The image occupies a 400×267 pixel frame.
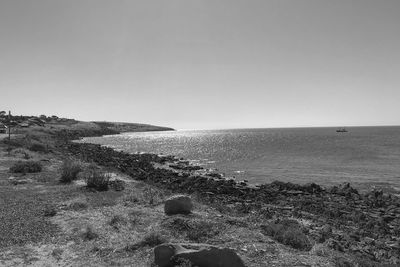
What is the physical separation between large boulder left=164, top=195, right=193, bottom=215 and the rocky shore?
3.37 meters

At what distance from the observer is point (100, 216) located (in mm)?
11719

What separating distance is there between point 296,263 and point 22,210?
397 inches

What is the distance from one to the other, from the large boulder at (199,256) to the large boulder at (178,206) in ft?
14.2

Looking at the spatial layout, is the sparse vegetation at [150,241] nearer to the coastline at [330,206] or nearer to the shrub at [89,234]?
the shrub at [89,234]

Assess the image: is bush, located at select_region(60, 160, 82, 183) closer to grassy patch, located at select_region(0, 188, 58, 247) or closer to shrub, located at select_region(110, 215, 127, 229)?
grassy patch, located at select_region(0, 188, 58, 247)

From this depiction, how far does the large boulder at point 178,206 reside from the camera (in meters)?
12.1

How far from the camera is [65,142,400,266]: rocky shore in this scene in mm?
12031

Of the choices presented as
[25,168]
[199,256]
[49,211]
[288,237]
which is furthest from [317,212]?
[25,168]

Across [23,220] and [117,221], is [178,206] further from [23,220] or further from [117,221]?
[23,220]

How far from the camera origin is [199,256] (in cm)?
755

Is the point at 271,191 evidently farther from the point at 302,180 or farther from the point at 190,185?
the point at 302,180

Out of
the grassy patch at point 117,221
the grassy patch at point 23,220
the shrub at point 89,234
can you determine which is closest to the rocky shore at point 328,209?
the grassy patch at point 117,221

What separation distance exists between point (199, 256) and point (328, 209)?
13.9 m

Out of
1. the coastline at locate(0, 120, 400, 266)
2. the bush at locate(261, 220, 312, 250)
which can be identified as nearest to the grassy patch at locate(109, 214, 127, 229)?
the coastline at locate(0, 120, 400, 266)
